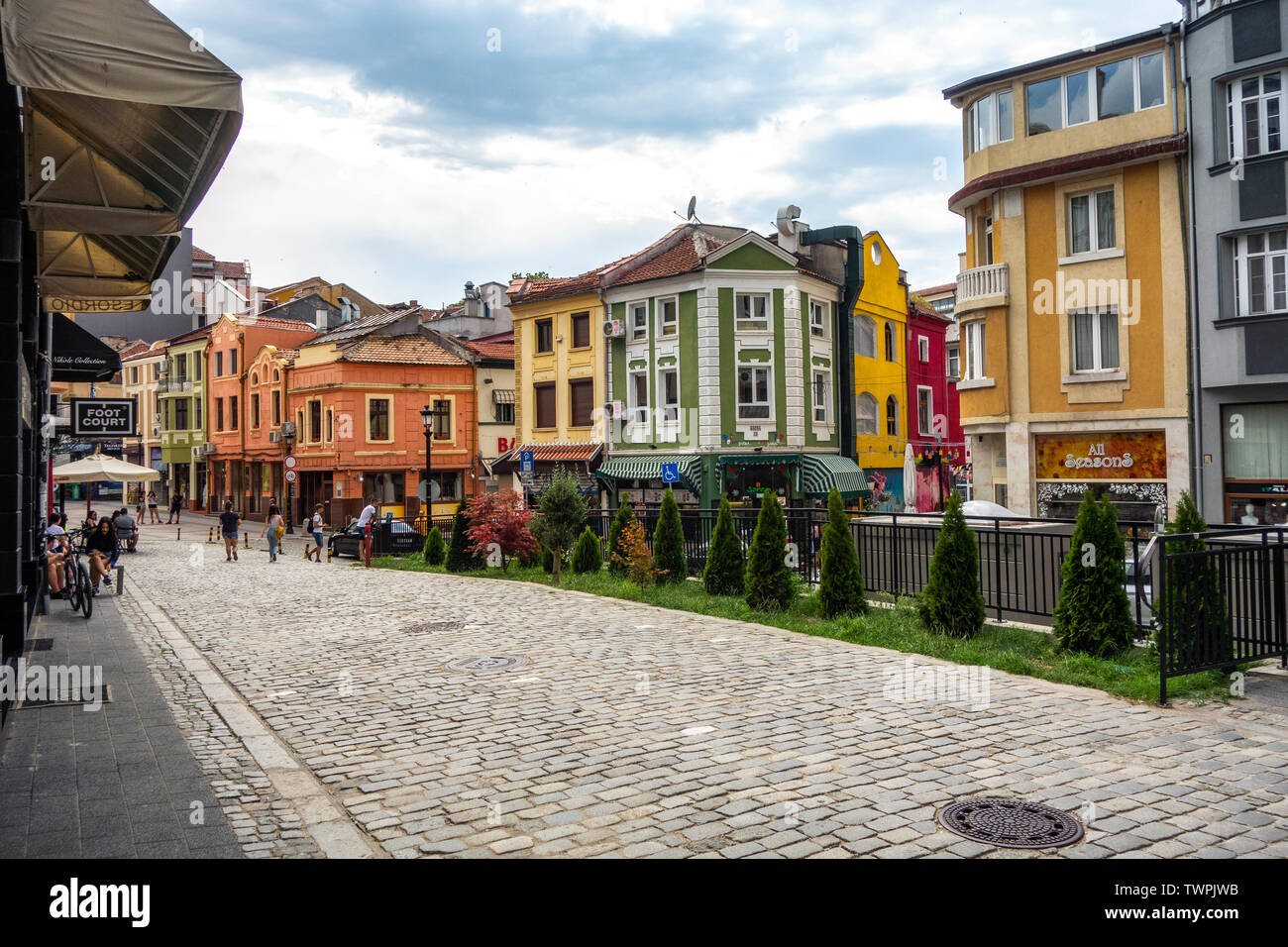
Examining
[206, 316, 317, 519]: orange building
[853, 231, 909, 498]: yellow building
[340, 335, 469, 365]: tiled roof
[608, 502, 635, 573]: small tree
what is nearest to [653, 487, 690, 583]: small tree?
[608, 502, 635, 573]: small tree

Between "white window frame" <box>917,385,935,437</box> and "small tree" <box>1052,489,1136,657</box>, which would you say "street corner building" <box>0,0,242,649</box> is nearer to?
"small tree" <box>1052,489,1136,657</box>

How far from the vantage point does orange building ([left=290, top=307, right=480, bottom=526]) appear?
42969mm

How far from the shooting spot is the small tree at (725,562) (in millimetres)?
15195

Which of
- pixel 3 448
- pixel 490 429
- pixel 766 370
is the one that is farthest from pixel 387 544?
pixel 3 448

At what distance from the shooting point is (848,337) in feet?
120

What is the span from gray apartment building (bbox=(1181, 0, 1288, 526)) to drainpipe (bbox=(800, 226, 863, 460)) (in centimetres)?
1511

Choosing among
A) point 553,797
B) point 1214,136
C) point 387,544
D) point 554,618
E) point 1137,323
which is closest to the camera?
point 553,797

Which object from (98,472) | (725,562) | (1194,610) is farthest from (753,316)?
(1194,610)

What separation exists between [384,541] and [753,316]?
15.2m

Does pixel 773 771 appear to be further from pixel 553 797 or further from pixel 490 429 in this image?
pixel 490 429

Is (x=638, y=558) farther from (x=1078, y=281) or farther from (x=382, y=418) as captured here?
(x=382, y=418)

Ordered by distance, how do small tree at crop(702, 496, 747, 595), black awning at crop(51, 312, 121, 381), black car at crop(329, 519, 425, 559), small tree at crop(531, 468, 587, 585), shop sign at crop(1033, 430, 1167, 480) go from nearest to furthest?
1. black awning at crop(51, 312, 121, 381)
2. small tree at crop(702, 496, 747, 595)
3. small tree at crop(531, 468, 587, 585)
4. shop sign at crop(1033, 430, 1167, 480)
5. black car at crop(329, 519, 425, 559)

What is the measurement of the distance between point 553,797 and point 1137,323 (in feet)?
73.8

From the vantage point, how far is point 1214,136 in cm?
2172
